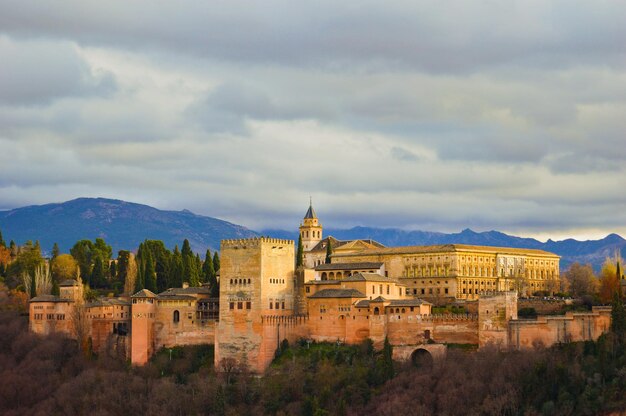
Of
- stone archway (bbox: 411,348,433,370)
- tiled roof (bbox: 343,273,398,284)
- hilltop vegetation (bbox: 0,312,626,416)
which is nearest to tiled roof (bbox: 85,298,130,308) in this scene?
hilltop vegetation (bbox: 0,312,626,416)

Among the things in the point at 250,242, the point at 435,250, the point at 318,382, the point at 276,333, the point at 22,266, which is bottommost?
the point at 318,382

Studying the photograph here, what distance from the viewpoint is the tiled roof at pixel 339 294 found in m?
66.6

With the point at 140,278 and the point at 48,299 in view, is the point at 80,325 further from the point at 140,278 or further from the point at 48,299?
the point at 140,278

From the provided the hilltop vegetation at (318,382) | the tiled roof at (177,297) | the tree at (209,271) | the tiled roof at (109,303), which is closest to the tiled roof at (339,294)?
the hilltop vegetation at (318,382)

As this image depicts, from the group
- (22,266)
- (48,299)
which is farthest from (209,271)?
(22,266)

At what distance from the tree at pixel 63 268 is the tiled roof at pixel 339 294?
32.6 meters

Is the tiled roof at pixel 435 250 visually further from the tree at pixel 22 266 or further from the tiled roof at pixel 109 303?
the tree at pixel 22 266

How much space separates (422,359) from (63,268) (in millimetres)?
42126

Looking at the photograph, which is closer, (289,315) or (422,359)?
(422,359)

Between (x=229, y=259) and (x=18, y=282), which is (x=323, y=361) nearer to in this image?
(x=229, y=259)

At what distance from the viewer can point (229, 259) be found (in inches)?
2744

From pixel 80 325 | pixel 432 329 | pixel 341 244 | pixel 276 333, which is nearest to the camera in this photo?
pixel 432 329

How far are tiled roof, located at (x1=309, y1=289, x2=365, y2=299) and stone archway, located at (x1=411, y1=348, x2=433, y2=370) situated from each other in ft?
18.3

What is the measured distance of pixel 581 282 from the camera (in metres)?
81.8
